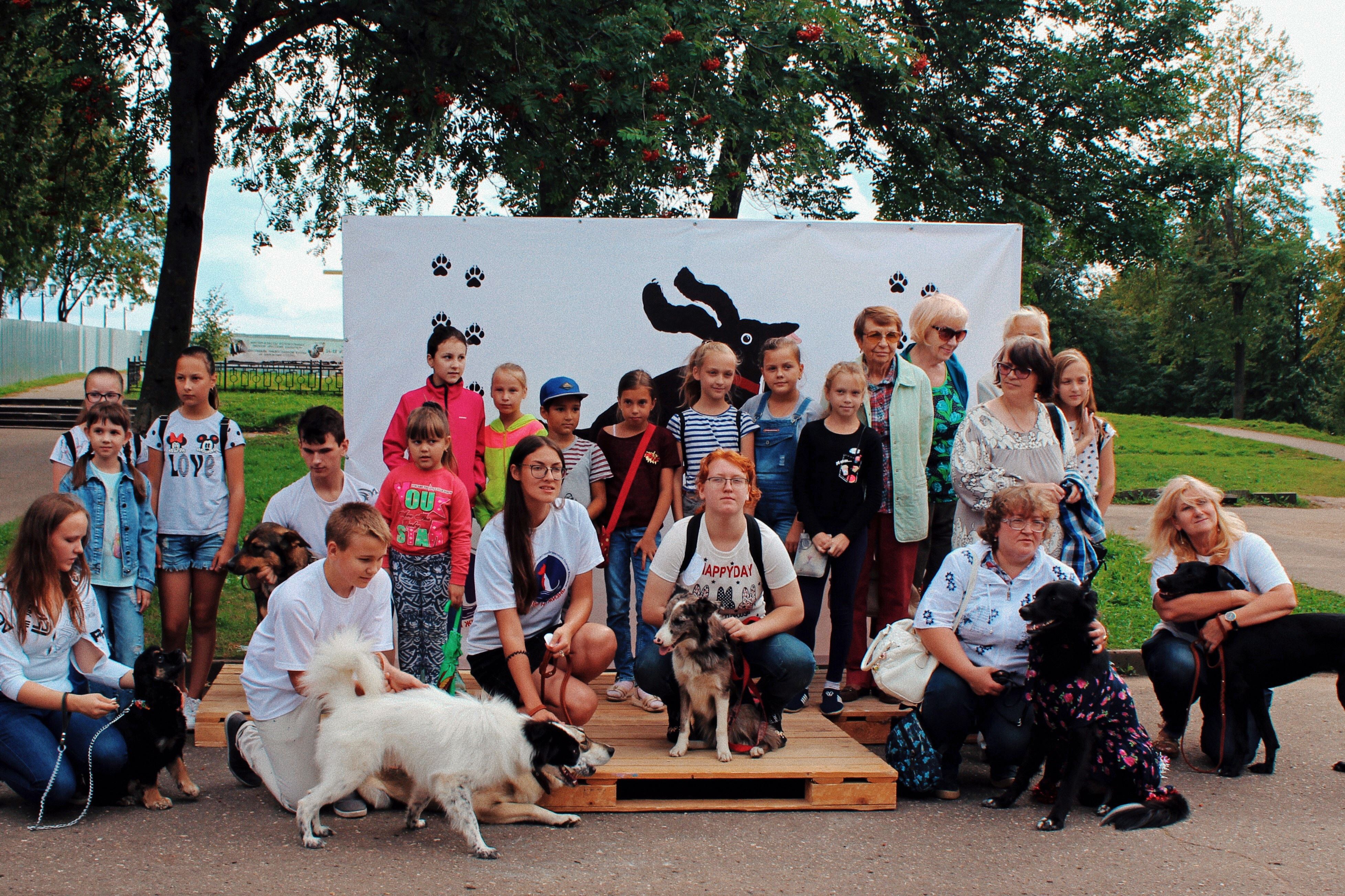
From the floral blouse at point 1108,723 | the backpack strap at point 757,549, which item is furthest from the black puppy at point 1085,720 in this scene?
the backpack strap at point 757,549

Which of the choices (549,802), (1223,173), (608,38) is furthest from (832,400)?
(1223,173)

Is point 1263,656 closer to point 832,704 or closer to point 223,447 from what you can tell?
point 832,704

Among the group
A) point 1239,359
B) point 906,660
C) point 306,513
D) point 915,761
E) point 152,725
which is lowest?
point 915,761

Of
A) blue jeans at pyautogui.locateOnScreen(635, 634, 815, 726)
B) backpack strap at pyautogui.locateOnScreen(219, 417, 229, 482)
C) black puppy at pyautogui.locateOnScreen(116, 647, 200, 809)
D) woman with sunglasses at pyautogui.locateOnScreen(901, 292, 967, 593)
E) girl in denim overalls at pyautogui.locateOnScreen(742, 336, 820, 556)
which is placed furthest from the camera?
woman with sunglasses at pyautogui.locateOnScreen(901, 292, 967, 593)

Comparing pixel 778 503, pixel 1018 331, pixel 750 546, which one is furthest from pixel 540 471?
pixel 1018 331

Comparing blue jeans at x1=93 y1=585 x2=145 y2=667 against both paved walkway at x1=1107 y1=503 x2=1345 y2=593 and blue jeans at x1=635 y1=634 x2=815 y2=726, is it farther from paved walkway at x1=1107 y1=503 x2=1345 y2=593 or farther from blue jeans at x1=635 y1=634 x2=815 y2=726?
paved walkway at x1=1107 y1=503 x2=1345 y2=593

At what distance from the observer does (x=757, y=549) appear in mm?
3887

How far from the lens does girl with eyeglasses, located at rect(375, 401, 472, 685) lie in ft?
14.0

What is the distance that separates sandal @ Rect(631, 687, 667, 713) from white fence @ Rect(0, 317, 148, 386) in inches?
1131

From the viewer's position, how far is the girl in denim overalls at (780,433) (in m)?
4.70

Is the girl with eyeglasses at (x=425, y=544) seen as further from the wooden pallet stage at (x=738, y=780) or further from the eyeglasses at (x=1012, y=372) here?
the eyeglasses at (x=1012, y=372)

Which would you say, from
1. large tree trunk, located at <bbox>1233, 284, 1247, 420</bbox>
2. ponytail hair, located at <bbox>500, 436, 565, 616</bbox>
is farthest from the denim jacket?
large tree trunk, located at <bbox>1233, 284, 1247, 420</bbox>

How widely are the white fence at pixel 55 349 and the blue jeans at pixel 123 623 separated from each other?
2776cm

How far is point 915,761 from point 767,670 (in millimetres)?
667
